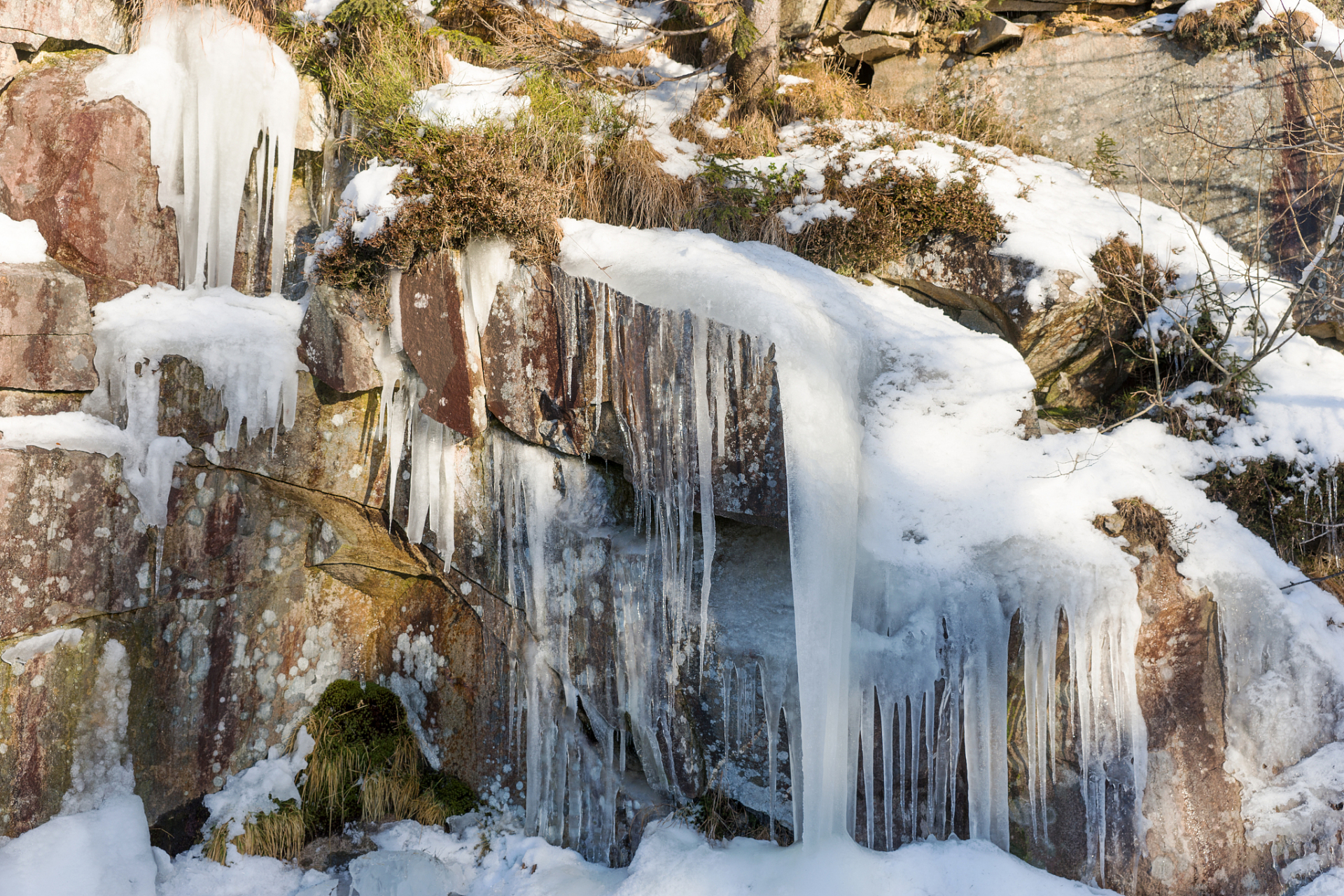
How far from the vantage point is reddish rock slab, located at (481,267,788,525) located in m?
4.21

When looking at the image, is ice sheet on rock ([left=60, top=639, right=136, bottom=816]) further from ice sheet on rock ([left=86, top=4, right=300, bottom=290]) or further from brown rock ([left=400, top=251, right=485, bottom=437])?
ice sheet on rock ([left=86, top=4, right=300, bottom=290])

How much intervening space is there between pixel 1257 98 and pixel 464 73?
22.2 ft

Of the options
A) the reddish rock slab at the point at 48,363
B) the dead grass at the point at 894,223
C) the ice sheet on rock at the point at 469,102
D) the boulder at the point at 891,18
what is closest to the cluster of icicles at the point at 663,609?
the reddish rock slab at the point at 48,363

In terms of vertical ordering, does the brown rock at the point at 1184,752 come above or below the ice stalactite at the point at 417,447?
below

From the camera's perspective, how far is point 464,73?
6.09 m

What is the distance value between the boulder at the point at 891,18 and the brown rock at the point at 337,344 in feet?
19.5

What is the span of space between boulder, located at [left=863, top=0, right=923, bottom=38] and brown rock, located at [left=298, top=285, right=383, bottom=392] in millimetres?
5947

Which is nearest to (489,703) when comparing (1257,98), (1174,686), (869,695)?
(869,695)

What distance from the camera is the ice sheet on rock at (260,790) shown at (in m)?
4.77

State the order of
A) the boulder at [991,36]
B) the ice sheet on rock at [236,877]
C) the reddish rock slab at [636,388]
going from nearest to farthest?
1. the reddish rock slab at [636,388]
2. the ice sheet on rock at [236,877]
3. the boulder at [991,36]

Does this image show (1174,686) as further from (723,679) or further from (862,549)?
(723,679)

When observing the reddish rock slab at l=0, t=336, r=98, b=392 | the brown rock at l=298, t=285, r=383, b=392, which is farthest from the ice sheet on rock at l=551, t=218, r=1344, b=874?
the reddish rock slab at l=0, t=336, r=98, b=392

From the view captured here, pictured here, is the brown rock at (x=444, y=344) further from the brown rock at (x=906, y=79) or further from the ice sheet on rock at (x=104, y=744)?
the brown rock at (x=906, y=79)

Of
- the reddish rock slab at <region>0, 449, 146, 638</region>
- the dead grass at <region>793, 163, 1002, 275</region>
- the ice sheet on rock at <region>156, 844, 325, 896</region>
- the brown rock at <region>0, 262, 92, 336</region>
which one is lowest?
the ice sheet on rock at <region>156, 844, 325, 896</region>
